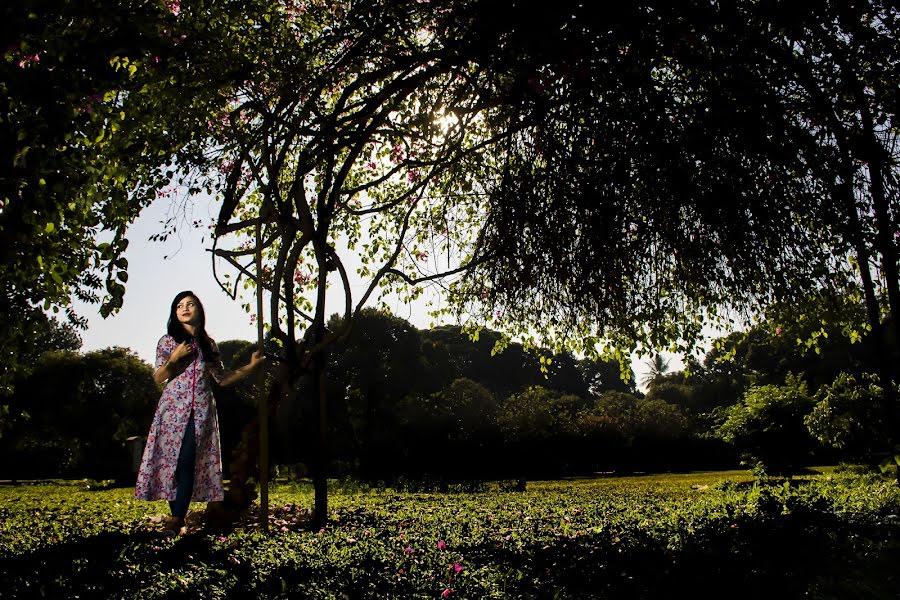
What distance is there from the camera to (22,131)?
412 centimetres

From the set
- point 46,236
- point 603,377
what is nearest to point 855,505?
point 46,236

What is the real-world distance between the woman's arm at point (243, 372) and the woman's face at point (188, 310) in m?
0.60

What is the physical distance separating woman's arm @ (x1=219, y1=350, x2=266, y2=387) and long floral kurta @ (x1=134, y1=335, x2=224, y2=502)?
9 cm

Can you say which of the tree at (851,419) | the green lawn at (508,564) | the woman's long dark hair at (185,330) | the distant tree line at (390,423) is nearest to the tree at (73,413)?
the distant tree line at (390,423)

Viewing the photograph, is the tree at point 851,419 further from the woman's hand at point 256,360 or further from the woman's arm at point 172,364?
the woman's arm at point 172,364

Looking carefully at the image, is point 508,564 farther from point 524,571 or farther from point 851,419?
point 851,419

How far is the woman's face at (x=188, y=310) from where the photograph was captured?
640cm

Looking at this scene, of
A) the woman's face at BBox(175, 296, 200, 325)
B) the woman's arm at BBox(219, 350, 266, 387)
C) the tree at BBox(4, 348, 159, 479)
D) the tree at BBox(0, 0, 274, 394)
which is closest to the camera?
the tree at BBox(0, 0, 274, 394)

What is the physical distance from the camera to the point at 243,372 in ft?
20.4

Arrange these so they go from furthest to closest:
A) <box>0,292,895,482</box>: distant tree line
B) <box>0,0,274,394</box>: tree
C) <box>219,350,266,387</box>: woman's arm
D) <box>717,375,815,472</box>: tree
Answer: <box>0,292,895,482</box>: distant tree line < <box>717,375,815,472</box>: tree < <box>219,350,266,387</box>: woman's arm < <box>0,0,274,394</box>: tree

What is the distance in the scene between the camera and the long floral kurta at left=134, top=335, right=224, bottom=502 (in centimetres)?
626

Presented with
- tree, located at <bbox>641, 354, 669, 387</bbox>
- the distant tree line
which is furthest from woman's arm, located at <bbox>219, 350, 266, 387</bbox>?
tree, located at <bbox>641, 354, 669, 387</bbox>

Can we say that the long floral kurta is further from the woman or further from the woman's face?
the woman's face

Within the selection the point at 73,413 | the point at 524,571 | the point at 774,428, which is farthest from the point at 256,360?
the point at 73,413
